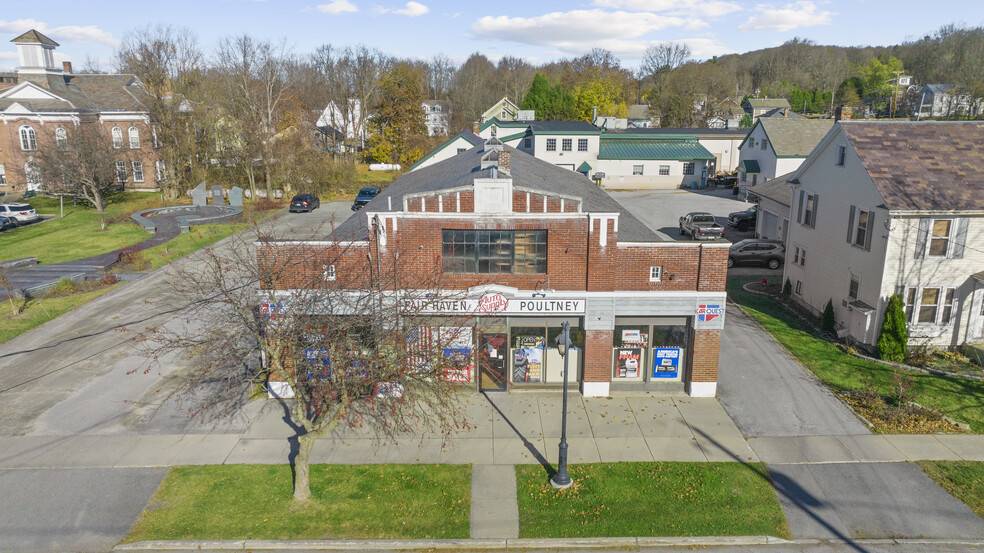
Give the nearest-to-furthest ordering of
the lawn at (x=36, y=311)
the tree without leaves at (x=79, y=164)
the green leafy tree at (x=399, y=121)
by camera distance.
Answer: the lawn at (x=36, y=311) < the tree without leaves at (x=79, y=164) < the green leafy tree at (x=399, y=121)

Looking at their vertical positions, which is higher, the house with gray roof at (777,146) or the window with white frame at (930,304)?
the house with gray roof at (777,146)

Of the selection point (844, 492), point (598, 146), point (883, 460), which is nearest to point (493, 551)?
point (844, 492)

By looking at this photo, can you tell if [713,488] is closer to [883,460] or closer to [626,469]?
[626,469]

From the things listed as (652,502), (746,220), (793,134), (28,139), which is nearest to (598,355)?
(652,502)

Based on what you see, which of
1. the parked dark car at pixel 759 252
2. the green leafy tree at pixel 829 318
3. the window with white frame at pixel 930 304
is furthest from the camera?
the parked dark car at pixel 759 252

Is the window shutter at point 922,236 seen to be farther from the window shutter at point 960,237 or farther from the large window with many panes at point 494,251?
the large window with many panes at point 494,251

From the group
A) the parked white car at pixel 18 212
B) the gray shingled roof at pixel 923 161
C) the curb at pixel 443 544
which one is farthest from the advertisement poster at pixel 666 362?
the parked white car at pixel 18 212
